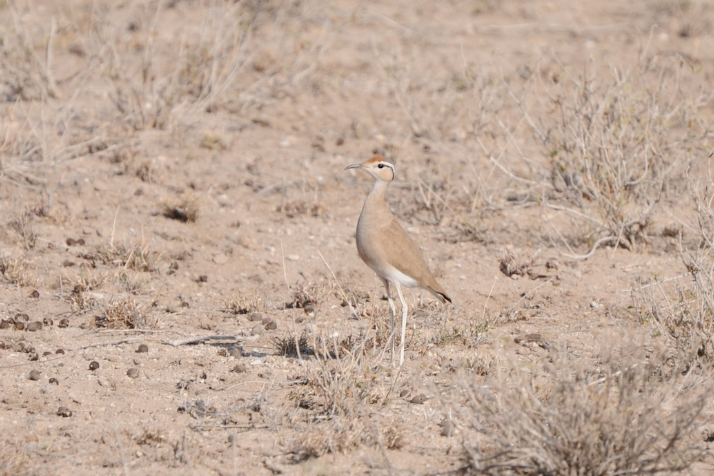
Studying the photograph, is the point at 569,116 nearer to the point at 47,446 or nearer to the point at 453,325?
the point at 453,325

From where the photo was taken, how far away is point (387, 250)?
560 centimetres

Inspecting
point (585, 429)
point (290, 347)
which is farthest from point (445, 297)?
point (585, 429)

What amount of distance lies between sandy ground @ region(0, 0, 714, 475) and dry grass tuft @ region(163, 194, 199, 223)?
0.02 metres

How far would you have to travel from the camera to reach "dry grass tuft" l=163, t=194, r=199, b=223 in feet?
25.6

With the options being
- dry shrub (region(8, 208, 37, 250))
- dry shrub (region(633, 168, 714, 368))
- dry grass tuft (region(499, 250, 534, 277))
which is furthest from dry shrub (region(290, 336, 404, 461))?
dry shrub (region(8, 208, 37, 250))

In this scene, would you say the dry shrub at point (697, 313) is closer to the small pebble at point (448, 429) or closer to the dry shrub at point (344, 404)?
the small pebble at point (448, 429)

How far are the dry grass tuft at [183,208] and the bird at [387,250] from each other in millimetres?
2392

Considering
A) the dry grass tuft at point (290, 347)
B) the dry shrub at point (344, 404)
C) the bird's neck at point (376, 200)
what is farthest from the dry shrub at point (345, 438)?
the bird's neck at point (376, 200)

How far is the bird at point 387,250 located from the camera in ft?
18.4

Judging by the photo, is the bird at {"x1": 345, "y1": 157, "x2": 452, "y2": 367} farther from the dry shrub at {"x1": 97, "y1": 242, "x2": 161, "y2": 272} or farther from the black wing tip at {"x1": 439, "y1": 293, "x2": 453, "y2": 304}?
the dry shrub at {"x1": 97, "y1": 242, "x2": 161, "y2": 272}

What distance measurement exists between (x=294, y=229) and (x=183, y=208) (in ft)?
2.99

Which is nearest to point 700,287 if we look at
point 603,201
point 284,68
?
point 603,201

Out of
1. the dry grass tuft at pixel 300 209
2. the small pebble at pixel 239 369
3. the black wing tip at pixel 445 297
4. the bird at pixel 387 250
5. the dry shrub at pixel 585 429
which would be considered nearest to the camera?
the dry shrub at pixel 585 429

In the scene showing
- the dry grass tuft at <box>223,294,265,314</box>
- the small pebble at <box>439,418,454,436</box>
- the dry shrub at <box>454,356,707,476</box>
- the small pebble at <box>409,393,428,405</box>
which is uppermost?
the dry shrub at <box>454,356,707,476</box>
